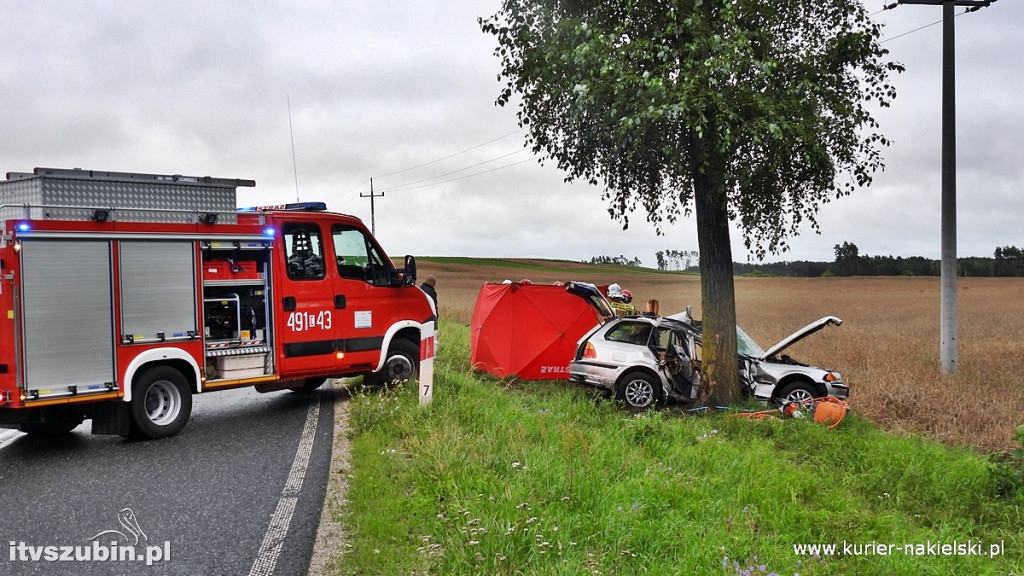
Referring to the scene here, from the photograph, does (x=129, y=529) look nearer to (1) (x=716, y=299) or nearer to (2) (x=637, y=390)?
(2) (x=637, y=390)

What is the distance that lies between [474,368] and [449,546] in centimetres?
882

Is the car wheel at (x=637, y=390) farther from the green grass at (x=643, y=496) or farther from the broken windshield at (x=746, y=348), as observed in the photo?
the broken windshield at (x=746, y=348)

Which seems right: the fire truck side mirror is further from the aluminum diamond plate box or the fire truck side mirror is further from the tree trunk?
the tree trunk

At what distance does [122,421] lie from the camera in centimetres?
814

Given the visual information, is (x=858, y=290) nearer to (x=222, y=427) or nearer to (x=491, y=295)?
(x=491, y=295)

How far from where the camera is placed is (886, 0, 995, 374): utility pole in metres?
14.2

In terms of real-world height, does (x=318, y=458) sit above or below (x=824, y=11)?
below

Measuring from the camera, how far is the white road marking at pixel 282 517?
15.3 ft

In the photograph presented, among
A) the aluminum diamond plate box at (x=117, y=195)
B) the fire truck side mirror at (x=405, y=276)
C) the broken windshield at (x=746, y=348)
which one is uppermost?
the aluminum diamond plate box at (x=117, y=195)

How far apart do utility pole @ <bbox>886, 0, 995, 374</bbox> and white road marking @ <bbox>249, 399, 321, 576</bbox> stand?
39.3ft

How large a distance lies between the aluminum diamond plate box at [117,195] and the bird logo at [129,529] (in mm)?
3475

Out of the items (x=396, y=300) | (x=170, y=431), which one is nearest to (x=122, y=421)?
(x=170, y=431)

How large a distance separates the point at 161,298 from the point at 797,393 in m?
8.68
